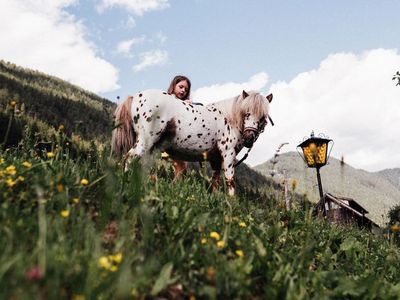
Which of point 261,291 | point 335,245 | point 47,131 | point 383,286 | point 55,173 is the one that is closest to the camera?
point 261,291

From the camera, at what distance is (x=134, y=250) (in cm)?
238

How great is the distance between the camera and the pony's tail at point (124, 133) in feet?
19.6

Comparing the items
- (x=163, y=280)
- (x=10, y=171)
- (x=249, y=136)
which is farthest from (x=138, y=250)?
(x=249, y=136)

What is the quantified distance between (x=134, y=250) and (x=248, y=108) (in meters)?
4.53

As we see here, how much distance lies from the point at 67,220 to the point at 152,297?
0.76m

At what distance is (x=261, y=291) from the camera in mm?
2814

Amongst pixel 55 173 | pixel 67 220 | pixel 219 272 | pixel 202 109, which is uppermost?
pixel 202 109

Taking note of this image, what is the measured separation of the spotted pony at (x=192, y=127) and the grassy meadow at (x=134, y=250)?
184cm

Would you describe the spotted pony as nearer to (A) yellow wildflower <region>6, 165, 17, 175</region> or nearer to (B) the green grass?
(B) the green grass

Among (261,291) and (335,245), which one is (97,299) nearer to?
(261,291)

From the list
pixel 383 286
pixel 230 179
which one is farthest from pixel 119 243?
pixel 230 179

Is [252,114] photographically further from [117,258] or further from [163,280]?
[117,258]

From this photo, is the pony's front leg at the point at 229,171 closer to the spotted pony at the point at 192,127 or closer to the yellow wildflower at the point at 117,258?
the spotted pony at the point at 192,127

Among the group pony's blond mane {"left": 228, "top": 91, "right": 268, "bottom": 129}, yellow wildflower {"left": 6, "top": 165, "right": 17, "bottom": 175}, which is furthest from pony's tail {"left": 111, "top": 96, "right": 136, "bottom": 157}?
yellow wildflower {"left": 6, "top": 165, "right": 17, "bottom": 175}
